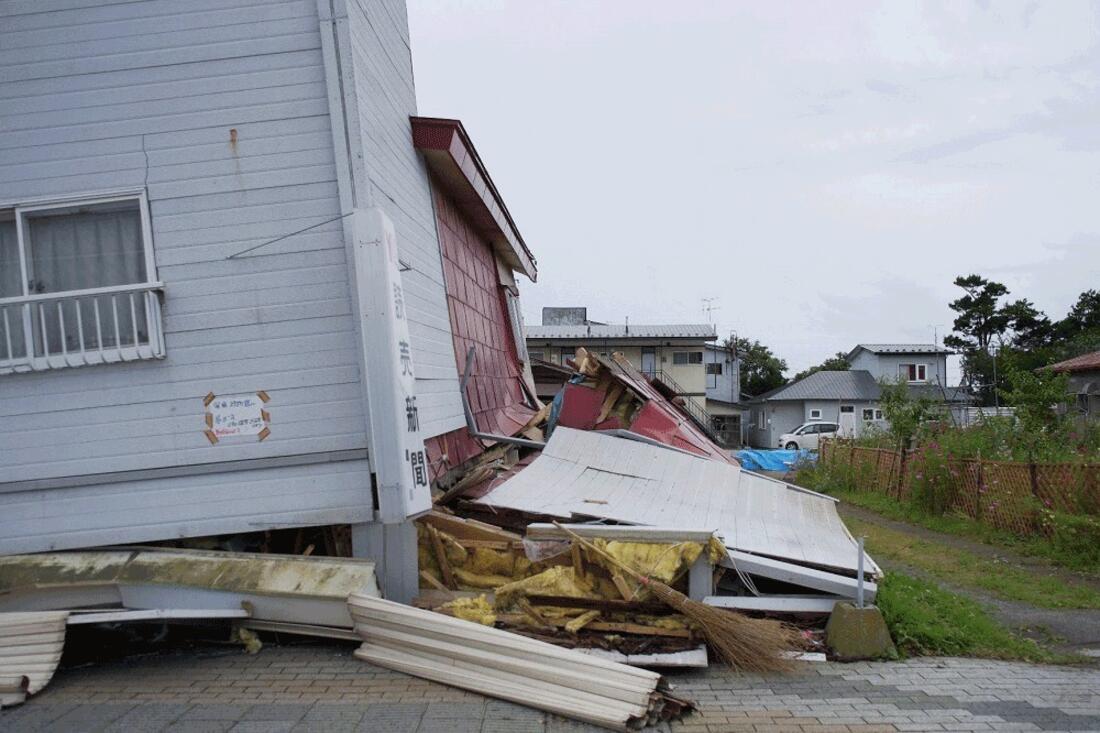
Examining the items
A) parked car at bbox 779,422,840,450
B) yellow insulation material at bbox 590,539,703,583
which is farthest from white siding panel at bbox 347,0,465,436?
parked car at bbox 779,422,840,450

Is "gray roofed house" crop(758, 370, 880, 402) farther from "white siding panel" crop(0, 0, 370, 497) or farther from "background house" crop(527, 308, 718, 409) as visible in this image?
"white siding panel" crop(0, 0, 370, 497)

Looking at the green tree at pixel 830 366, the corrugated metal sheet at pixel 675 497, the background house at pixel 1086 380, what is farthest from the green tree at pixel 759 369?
the corrugated metal sheet at pixel 675 497

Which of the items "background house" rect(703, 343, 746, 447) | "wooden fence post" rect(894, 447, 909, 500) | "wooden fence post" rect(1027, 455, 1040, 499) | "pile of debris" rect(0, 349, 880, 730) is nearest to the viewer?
"pile of debris" rect(0, 349, 880, 730)

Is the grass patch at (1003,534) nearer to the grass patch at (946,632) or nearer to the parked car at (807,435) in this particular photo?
the grass patch at (946,632)

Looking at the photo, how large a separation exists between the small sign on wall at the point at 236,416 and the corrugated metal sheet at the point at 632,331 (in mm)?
31995

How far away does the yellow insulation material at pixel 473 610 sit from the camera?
18.8 feet

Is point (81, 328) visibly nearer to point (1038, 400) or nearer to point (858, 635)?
point (858, 635)

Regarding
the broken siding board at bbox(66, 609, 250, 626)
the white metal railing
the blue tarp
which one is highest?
the white metal railing

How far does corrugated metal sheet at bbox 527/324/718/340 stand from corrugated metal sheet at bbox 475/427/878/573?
28.8 m

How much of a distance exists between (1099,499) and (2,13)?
12.7 metres

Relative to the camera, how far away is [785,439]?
3928 cm

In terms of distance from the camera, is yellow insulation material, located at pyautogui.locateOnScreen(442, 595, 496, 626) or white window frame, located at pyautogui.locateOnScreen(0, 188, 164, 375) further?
white window frame, located at pyautogui.locateOnScreen(0, 188, 164, 375)

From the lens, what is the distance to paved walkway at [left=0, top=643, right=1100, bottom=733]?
453cm

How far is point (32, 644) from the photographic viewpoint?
5.11m
